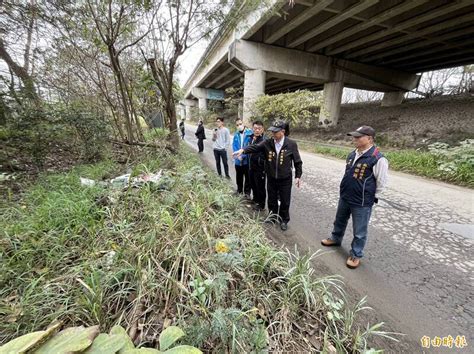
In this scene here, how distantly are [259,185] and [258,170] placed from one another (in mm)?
285

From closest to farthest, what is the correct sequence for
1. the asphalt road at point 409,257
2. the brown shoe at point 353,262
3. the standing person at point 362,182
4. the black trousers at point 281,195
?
1. the asphalt road at point 409,257
2. the standing person at point 362,182
3. the brown shoe at point 353,262
4. the black trousers at point 281,195

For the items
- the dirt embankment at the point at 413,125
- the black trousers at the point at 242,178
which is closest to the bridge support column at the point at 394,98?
the dirt embankment at the point at 413,125

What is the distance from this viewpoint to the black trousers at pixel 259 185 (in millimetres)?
3818

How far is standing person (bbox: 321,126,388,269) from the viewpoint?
2.20 m

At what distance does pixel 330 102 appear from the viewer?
1441cm

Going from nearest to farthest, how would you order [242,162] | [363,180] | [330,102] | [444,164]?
[363,180], [242,162], [444,164], [330,102]

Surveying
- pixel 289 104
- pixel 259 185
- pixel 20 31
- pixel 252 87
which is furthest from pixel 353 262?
pixel 252 87

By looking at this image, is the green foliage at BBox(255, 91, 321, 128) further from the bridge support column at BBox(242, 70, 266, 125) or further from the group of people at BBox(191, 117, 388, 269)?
the group of people at BBox(191, 117, 388, 269)

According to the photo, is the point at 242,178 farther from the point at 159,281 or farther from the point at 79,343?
the point at 79,343

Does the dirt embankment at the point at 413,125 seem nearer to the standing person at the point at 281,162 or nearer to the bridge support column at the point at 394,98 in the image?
the bridge support column at the point at 394,98

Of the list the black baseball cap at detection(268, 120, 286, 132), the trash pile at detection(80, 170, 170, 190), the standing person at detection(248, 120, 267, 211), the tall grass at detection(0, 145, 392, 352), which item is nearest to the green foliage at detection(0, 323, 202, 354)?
the tall grass at detection(0, 145, 392, 352)

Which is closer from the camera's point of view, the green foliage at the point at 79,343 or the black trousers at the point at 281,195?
the green foliage at the point at 79,343

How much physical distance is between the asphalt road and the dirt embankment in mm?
5401

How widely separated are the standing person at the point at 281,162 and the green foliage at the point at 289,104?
9315mm
